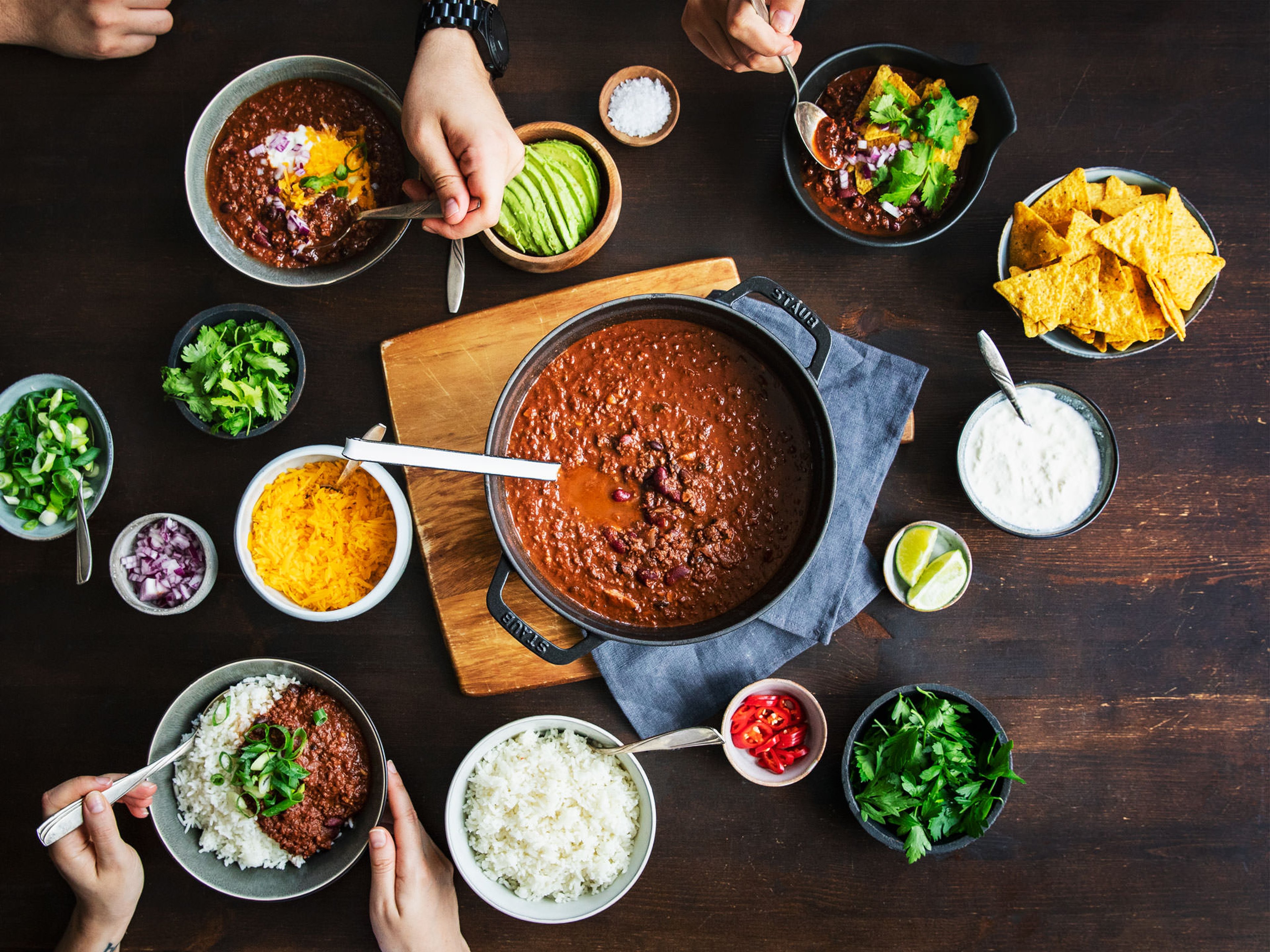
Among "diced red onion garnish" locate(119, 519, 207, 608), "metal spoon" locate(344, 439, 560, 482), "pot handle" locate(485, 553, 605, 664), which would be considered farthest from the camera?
"diced red onion garnish" locate(119, 519, 207, 608)

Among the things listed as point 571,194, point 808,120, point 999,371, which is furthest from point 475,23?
point 999,371

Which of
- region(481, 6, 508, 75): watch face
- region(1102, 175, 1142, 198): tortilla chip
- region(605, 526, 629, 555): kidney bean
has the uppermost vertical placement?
region(481, 6, 508, 75): watch face

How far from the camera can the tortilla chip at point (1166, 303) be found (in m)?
2.47

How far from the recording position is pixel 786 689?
2.61 meters

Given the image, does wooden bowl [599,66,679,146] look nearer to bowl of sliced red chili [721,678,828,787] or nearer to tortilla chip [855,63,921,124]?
tortilla chip [855,63,921,124]

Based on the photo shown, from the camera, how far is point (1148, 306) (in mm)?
2535

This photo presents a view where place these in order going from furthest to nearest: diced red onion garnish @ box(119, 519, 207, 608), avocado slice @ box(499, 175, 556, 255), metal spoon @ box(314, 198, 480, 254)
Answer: diced red onion garnish @ box(119, 519, 207, 608)
avocado slice @ box(499, 175, 556, 255)
metal spoon @ box(314, 198, 480, 254)

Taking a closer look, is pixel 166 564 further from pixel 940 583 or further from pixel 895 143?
pixel 895 143

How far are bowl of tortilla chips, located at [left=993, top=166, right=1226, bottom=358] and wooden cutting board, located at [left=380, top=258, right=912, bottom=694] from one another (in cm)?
57

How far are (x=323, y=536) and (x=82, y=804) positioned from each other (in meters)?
1.08

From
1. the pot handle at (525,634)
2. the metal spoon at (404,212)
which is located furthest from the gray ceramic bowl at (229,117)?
the pot handle at (525,634)

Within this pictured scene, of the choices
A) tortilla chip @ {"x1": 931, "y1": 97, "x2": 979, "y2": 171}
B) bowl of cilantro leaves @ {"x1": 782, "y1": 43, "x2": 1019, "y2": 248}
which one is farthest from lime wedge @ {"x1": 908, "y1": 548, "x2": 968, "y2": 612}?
tortilla chip @ {"x1": 931, "y1": 97, "x2": 979, "y2": 171}

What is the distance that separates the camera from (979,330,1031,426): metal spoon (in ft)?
8.31

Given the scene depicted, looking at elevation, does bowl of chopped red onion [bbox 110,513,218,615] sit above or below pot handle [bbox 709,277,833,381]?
below
